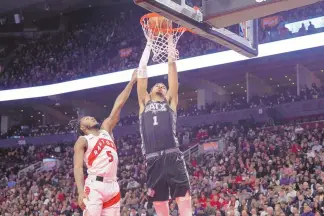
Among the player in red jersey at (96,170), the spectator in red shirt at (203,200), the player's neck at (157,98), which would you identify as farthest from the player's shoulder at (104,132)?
the spectator in red shirt at (203,200)

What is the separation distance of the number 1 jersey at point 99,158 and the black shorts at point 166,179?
45 centimetres

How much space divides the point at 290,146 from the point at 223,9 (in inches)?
480

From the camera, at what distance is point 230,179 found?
51.5ft

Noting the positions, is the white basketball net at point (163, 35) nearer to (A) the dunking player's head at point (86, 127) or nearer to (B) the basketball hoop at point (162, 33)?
(B) the basketball hoop at point (162, 33)

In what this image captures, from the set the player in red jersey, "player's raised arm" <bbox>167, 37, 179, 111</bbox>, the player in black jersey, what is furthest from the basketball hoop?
the player in red jersey

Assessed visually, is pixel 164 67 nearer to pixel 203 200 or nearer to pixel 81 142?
pixel 203 200

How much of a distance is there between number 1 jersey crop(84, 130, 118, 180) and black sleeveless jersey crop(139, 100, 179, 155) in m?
0.46

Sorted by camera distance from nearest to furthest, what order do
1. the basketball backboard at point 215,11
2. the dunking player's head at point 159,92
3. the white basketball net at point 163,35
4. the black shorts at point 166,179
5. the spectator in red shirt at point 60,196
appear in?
the black shorts at point 166,179
the basketball backboard at point 215,11
the dunking player's head at point 159,92
the white basketball net at point 163,35
the spectator in red shirt at point 60,196

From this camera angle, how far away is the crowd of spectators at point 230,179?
41.9ft

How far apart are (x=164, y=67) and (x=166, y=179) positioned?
60.8ft

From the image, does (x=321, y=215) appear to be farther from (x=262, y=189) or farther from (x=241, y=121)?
(x=241, y=121)

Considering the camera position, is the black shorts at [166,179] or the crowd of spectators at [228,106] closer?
the black shorts at [166,179]

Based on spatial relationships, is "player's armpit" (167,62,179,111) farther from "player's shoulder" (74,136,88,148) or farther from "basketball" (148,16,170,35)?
"player's shoulder" (74,136,88,148)

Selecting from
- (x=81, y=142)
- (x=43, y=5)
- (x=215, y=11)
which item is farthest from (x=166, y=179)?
(x=43, y=5)
